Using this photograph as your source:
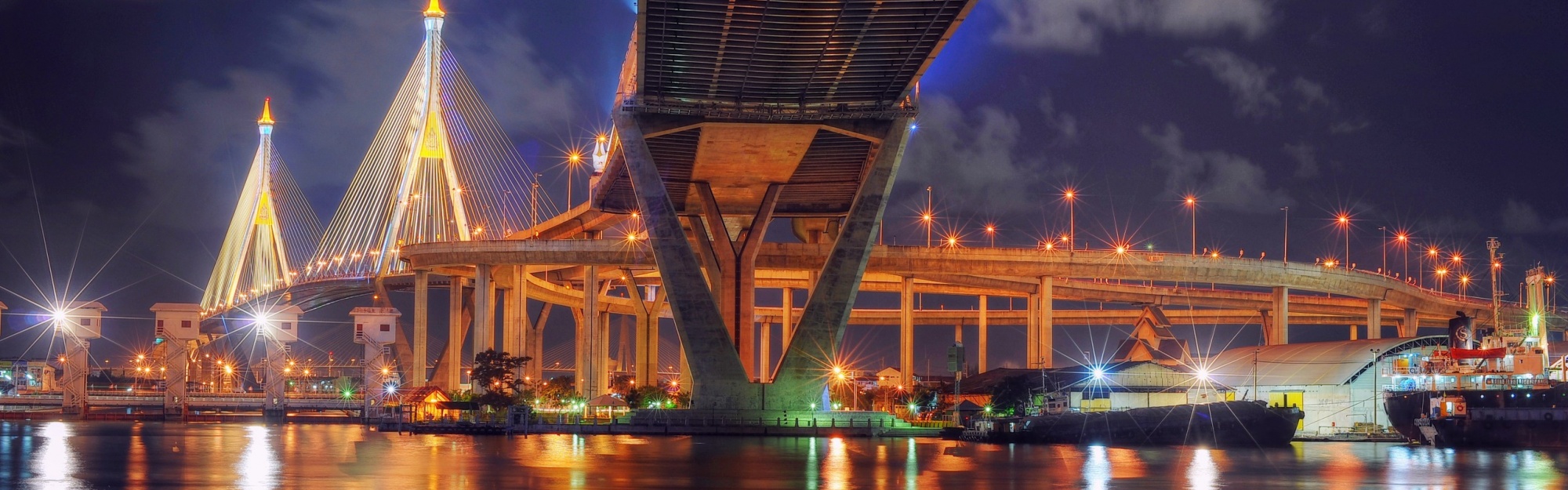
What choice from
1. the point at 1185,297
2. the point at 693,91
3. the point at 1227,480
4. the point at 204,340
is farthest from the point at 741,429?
the point at 204,340

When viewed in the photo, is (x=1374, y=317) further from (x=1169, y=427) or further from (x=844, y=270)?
(x=844, y=270)

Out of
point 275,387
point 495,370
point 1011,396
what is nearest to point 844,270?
point 1011,396

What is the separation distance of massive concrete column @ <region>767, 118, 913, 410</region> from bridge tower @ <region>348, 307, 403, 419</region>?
163 ft

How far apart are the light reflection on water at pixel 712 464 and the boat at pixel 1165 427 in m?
2.02

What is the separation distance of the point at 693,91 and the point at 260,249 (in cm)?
10318

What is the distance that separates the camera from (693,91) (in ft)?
200

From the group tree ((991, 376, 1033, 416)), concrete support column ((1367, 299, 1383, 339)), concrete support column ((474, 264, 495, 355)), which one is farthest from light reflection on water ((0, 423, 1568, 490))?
concrete support column ((1367, 299, 1383, 339))

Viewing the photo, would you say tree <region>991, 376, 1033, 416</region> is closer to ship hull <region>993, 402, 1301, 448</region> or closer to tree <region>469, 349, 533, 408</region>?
ship hull <region>993, 402, 1301, 448</region>

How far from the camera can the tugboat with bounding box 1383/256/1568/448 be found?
65.5m

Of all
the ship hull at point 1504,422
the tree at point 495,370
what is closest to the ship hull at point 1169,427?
the ship hull at point 1504,422

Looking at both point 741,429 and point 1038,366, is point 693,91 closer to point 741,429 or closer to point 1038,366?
point 741,429

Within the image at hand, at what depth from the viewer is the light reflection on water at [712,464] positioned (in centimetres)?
3588

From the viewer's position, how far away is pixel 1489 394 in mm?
67500

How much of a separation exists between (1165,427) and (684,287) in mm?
22324
